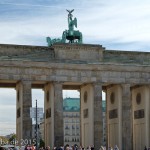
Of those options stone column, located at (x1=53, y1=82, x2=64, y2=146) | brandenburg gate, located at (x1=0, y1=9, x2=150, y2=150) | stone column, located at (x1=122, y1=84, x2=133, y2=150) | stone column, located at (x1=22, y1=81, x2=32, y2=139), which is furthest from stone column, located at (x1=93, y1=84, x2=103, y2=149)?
stone column, located at (x1=22, y1=81, x2=32, y2=139)

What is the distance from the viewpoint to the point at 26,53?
59.7m

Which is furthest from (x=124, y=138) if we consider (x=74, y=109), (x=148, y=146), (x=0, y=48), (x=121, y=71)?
(x=74, y=109)

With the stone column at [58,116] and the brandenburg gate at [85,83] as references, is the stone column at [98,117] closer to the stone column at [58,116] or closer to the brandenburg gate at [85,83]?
the brandenburg gate at [85,83]

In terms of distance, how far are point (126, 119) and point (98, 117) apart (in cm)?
354

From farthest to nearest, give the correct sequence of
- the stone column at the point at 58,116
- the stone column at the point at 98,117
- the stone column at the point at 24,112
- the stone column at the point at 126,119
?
the stone column at the point at 126,119 < the stone column at the point at 98,117 < the stone column at the point at 58,116 < the stone column at the point at 24,112

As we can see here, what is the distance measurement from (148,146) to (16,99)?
57.0 ft

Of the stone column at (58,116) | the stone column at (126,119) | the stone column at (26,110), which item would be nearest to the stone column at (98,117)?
the stone column at (126,119)

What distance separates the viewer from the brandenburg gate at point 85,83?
59250 millimetres

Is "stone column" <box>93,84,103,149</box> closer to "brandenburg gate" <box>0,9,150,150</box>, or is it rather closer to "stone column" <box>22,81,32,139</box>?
"brandenburg gate" <box>0,9,150,150</box>

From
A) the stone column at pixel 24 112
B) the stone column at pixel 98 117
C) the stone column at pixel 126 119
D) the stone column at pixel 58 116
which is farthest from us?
the stone column at pixel 126 119

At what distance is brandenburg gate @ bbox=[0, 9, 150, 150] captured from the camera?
5925cm

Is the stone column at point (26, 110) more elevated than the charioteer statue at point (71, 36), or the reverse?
the charioteer statue at point (71, 36)

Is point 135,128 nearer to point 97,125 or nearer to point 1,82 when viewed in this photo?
point 97,125

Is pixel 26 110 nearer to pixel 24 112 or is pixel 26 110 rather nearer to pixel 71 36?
pixel 24 112
